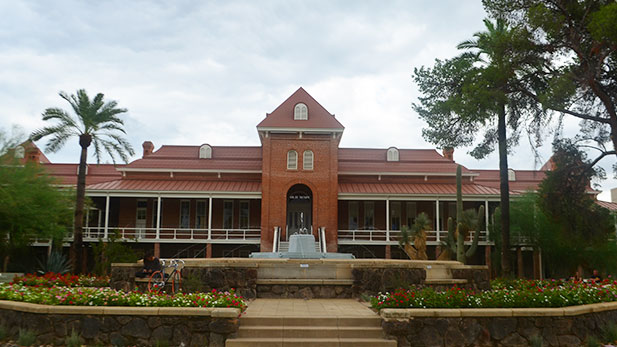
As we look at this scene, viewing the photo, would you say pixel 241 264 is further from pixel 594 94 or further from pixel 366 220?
pixel 366 220

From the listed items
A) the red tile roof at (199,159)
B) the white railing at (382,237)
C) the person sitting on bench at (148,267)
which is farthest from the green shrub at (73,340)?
the red tile roof at (199,159)

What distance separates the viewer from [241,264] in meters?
12.5

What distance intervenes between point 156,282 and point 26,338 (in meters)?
3.54

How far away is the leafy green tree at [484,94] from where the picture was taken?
54.0 ft

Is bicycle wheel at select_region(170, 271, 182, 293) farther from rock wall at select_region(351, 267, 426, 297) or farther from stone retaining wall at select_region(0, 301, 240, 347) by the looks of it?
rock wall at select_region(351, 267, 426, 297)

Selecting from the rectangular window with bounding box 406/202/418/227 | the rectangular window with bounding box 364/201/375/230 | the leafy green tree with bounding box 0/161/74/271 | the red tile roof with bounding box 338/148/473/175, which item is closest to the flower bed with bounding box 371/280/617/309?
the leafy green tree with bounding box 0/161/74/271

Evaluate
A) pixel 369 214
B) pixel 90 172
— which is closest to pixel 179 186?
pixel 90 172

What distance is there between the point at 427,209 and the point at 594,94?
17659 millimetres

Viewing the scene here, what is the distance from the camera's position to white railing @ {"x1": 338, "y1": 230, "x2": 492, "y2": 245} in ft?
99.4

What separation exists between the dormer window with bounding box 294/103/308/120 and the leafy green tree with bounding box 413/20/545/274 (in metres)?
13.9

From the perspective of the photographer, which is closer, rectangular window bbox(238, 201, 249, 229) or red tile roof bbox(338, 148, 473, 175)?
rectangular window bbox(238, 201, 249, 229)

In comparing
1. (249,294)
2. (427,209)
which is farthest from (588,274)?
(249,294)

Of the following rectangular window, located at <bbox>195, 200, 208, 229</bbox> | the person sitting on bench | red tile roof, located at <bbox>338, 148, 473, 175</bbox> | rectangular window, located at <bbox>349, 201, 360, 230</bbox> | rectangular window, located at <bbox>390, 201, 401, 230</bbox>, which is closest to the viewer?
the person sitting on bench

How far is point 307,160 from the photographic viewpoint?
32.4 meters
